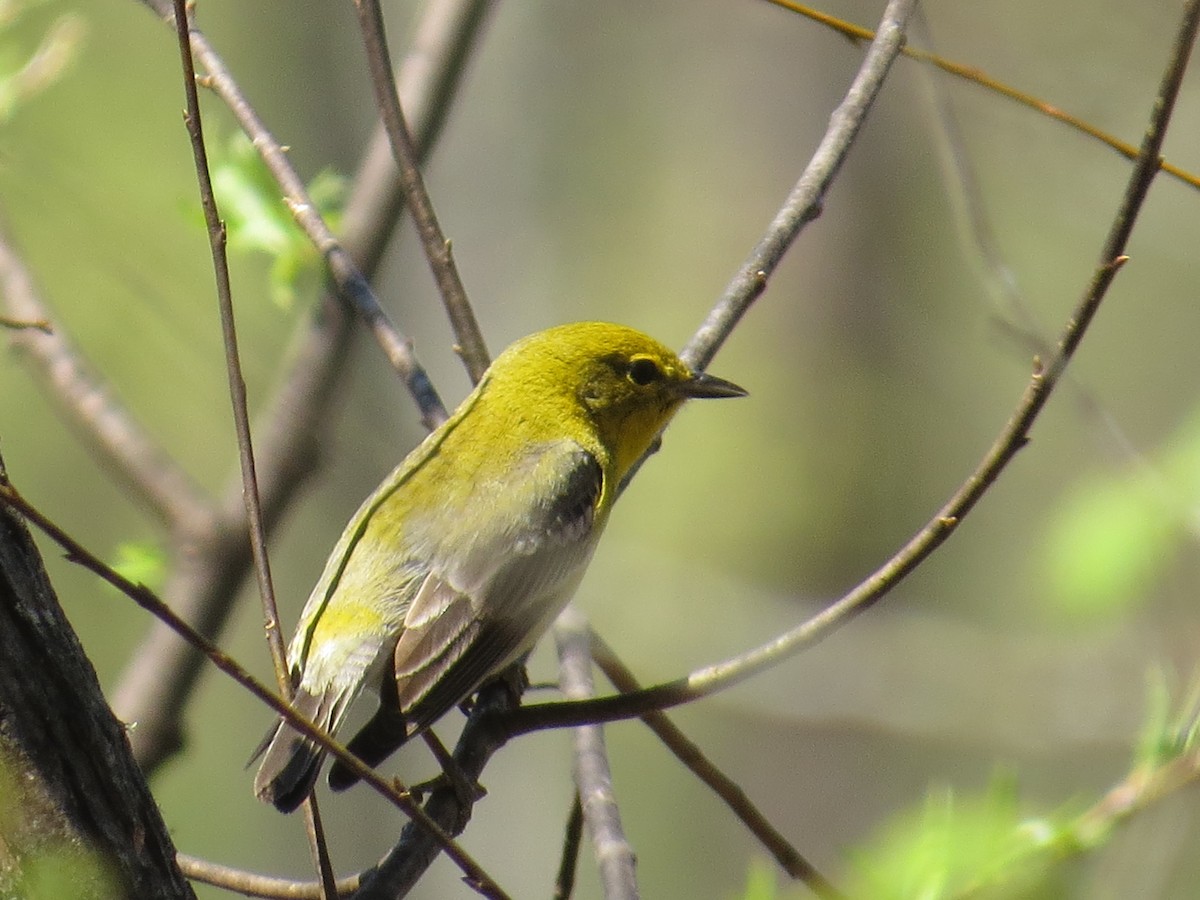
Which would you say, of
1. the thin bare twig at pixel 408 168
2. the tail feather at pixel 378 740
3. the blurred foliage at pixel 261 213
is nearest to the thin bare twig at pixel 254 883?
the tail feather at pixel 378 740

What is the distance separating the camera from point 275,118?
1208 cm

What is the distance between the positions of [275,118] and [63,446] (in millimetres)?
5947

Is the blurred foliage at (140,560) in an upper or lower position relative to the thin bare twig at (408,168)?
lower

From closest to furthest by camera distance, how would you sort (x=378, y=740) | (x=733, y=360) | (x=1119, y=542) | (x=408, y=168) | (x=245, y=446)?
(x=245, y=446)
(x=1119, y=542)
(x=378, y=740)
(x=408, y=168)
(x=733, y=360)

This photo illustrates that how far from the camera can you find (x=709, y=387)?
164 inches

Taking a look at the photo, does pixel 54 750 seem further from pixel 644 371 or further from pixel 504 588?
pixel 644 371

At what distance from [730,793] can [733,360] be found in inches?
366

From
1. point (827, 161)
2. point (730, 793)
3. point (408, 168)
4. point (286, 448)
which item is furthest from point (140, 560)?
point (827, 161)

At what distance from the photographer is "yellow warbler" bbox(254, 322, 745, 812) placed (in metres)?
3.47

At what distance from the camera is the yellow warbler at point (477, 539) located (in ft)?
11.4

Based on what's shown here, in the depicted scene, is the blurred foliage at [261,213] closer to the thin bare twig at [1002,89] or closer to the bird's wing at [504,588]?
the bird's wing at [504,588]

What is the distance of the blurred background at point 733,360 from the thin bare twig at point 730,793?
1.69m

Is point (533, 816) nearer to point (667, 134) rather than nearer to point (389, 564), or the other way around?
point (389, 564)

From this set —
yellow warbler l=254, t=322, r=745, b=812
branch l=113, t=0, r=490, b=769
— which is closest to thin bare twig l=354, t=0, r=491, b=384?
yellow warbler l=254, t=322, r=745, b=812
